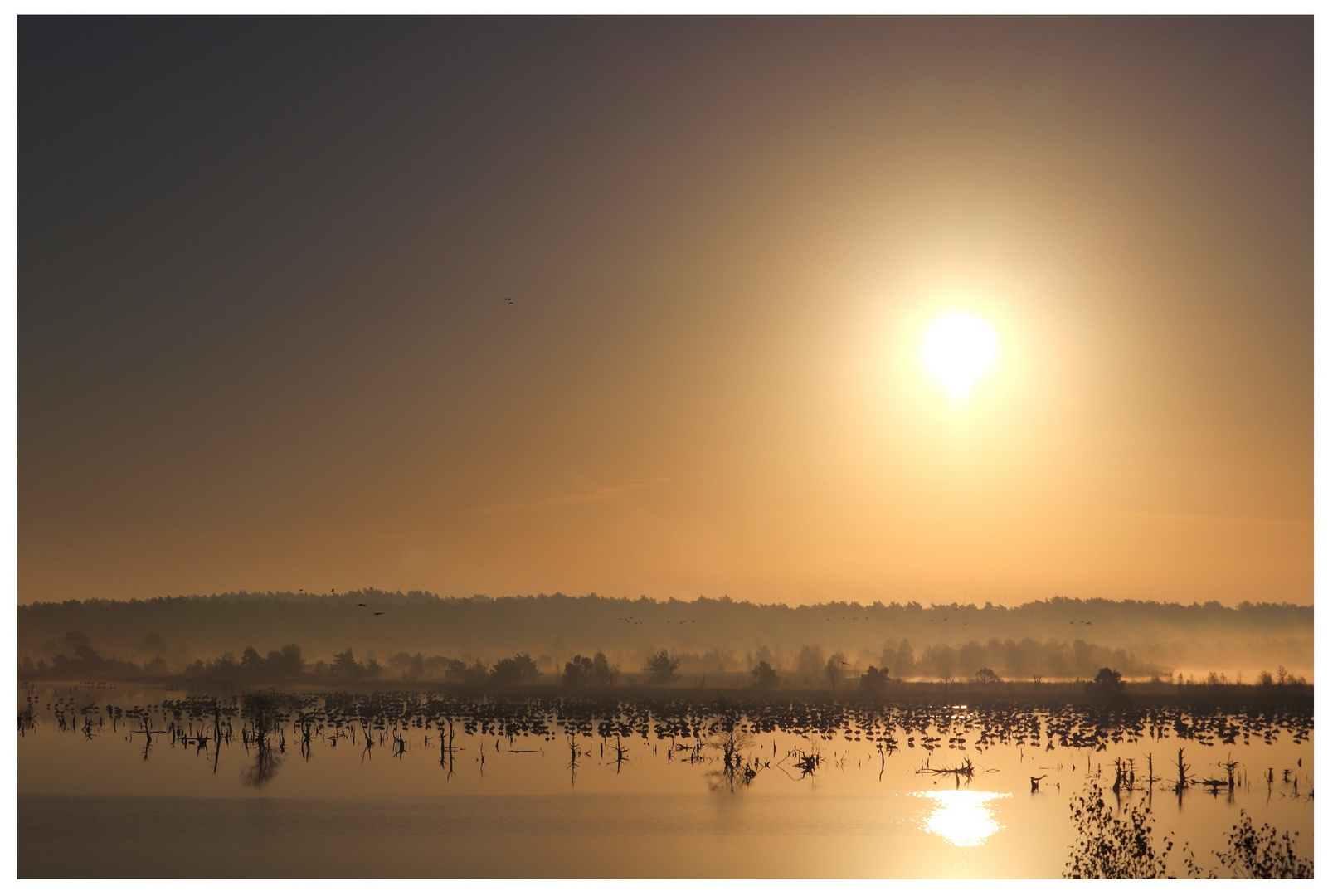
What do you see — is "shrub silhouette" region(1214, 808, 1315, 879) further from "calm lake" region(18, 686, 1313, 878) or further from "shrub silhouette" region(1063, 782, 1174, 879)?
"shrub silhouette" region(1063, 782, 1174, 879)

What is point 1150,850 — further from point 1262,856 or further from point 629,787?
point 629,787

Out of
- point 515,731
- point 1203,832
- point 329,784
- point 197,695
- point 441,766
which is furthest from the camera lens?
point 197,695

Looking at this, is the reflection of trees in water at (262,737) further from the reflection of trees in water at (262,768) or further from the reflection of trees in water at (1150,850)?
the reflection of trees in water at (1150,850)

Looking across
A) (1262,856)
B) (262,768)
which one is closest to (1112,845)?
(1262,856)

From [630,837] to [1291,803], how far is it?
14380mm

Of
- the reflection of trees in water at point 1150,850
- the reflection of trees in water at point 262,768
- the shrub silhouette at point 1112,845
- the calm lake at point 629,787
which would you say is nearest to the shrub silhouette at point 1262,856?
the reflection of trees in water at point 1150,850

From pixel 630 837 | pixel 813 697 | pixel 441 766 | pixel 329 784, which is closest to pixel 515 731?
pixel 441 766

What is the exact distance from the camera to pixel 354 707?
4453cm

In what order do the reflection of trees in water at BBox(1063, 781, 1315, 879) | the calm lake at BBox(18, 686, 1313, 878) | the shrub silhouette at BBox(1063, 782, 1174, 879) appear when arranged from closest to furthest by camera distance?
the reflection of trees in water at BBox(1063, 781, 1315, 879), the shrub silhouette at BBox(1063, 782, 1174, 879), the calm lake at BBox(18, 686, 1313, 878)

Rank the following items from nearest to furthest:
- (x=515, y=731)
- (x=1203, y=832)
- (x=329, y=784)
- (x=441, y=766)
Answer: (x=1203, y=832) < (x=329, y=784) < (x=441, y=766) < (x=515, y=731)

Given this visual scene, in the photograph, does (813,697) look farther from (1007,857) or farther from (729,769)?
(1007,857)

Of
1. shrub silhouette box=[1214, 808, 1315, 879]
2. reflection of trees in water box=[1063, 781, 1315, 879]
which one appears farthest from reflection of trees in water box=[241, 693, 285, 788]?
shrub silhouette box=[1214, 808, 1315, 879]

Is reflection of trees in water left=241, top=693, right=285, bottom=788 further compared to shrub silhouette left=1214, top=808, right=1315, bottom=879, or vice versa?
reflection of trees in water left=241, top=693, right=285, bottom=788

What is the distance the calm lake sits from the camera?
775 inches
